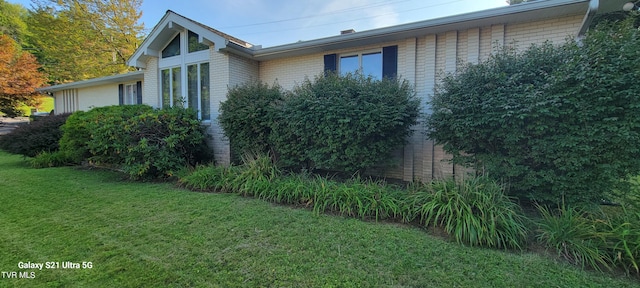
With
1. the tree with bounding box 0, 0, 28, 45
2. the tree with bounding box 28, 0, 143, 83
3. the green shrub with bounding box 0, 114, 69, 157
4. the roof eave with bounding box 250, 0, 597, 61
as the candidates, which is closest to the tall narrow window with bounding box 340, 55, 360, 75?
the roof eave with bounding box 250, 0, 597, 61

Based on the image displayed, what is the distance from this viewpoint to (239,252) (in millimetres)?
2934

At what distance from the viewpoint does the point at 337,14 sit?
19812mm

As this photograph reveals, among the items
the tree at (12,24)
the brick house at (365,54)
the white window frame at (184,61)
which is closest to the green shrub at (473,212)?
the brick house at (365,54)

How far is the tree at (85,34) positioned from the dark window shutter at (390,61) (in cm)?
2421

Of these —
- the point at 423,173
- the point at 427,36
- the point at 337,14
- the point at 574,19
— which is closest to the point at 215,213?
the point at 423,173

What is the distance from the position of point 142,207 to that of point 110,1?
2483 centimetres

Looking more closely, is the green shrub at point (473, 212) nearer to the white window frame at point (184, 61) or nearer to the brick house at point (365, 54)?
the brick house at point (365, 54)

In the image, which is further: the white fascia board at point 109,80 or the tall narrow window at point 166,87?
the white fascia board at point 109,80

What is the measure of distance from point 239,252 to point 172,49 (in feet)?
28.4

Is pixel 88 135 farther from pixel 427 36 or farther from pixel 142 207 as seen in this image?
Result: pixel 427 36

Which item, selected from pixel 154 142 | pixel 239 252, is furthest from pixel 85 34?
pixel 239 252

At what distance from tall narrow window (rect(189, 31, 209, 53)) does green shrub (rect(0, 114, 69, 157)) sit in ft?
20.8

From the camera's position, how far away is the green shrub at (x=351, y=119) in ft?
17.0

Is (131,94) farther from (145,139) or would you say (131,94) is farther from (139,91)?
(145,139)
